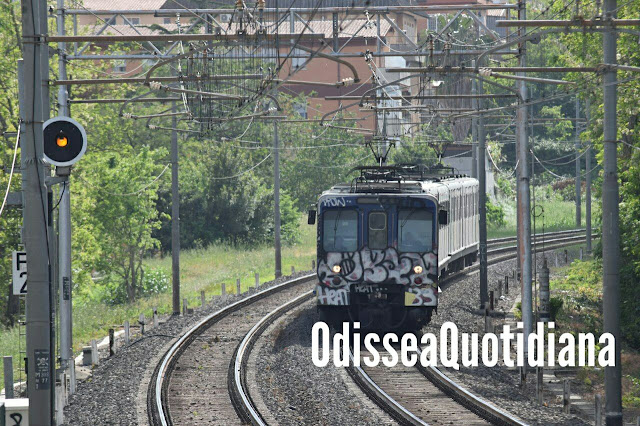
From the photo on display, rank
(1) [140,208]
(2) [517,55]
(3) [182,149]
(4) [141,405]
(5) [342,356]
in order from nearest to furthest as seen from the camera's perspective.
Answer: (4) [141,405] < (2) [517,55] < (5) [342,356] < (1) [140,208] < (3) [182,149]

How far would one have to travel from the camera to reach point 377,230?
2239cm

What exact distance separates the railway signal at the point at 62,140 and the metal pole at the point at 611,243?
7482 mm

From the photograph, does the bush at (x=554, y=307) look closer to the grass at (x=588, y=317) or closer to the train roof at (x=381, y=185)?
the grass at (x=588, y=317)

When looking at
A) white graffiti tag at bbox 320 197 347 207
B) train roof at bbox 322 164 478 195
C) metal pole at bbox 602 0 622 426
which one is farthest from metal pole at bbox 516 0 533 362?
metal pole at bbox 602 0 622 426

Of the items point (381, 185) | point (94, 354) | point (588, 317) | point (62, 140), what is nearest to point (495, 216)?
point (588, 317)

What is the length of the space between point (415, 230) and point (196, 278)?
23.5 meters

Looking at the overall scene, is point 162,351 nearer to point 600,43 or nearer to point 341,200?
point 341,200

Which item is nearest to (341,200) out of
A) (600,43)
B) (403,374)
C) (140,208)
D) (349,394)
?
(403,374)

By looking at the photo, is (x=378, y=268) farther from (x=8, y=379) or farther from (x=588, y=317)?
(x=8, y=379)

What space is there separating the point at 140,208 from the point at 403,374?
2107 cm

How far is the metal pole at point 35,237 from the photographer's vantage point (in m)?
10.8

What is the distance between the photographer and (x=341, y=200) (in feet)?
73.7

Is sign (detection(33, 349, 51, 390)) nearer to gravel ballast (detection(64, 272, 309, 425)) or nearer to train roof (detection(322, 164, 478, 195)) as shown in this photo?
gravel ballast (detection(64, 272, 309, 425))

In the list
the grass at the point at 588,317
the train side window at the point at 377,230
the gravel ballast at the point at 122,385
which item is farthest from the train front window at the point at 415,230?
the gravel ballast at the point at 122,385
